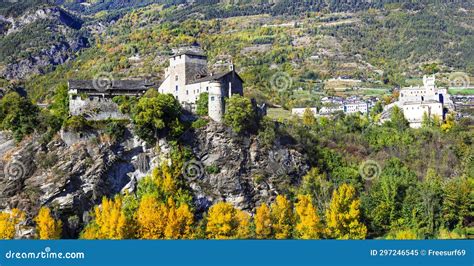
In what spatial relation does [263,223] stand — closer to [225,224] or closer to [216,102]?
[225,224]

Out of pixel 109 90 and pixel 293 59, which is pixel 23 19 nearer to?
pixel 293 59

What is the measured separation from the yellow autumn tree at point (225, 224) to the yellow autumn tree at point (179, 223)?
152 cm

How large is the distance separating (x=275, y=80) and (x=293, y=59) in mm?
29372

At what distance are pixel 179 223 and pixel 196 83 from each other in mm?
13703

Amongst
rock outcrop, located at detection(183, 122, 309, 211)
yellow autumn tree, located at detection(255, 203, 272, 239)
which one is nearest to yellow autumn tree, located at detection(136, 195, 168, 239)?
rock outcrop, located at detection(183, 122, 309, 211)

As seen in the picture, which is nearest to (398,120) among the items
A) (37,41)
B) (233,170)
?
(233,170)

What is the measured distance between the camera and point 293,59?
479ft

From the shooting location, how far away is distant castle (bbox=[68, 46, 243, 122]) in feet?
178

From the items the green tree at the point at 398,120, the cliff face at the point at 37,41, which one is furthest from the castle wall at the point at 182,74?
the cliff face at the point at 37,41

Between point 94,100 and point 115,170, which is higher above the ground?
point 94,100

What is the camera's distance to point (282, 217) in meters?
50.7

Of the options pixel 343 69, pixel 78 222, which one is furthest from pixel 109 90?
pixel 343 69

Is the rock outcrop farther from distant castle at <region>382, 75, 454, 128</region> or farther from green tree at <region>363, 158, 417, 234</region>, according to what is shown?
distant castle at <region>382, 75, 454, 128</region>

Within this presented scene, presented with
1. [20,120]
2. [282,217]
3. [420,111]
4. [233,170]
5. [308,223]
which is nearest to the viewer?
[308,223]
